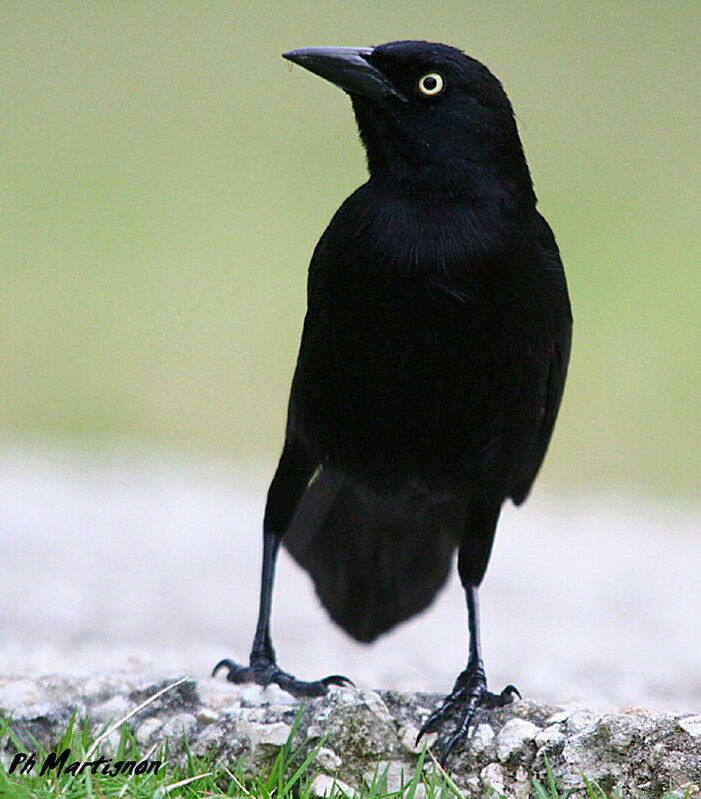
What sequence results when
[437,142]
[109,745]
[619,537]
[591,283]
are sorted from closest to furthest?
[109,745]
[437,142]
[619,537]
[591,283]

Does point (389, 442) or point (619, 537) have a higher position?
point (389, 442)

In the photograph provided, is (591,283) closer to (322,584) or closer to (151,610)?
(151,610)

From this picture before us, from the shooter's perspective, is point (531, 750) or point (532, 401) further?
point (532, 401)

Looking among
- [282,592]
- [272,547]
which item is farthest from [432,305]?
[282,592]

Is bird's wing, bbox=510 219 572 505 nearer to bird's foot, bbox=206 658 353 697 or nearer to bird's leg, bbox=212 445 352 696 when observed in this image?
bird's leg, bbox=212 445 352 696

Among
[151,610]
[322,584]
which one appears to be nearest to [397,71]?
[322,584]

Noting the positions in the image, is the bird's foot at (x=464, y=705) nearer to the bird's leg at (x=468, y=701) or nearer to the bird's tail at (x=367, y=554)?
the bird's leg at (x=468, y=701)
